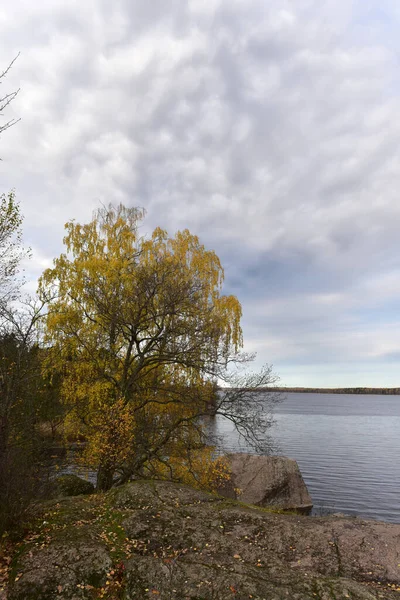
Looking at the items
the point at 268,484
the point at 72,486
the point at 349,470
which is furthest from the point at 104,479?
the point at 349,470

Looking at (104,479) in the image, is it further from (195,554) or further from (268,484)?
(268,484)

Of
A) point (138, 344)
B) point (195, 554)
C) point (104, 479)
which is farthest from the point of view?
point (138, 344)

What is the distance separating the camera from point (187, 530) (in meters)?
8.45

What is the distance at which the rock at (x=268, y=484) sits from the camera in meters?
19.4

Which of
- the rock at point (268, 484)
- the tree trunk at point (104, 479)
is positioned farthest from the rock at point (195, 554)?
the rock at point (268, 484)

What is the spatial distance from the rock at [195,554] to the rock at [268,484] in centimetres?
1048

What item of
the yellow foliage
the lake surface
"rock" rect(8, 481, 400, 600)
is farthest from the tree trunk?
the lake surface

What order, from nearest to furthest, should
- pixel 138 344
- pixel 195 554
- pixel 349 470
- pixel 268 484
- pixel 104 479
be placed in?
pixel 195 554 → pixel 104 479 → pixel 138 344 → pixel 268 484 → pixel 349 470

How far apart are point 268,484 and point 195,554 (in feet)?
43.4

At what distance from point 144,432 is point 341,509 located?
13.5m

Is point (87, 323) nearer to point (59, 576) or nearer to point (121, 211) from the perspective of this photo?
point (121, 211)

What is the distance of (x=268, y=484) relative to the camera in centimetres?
1958

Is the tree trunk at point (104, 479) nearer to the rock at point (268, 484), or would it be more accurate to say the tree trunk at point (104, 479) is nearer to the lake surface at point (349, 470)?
the lake surface at point (349, 470)

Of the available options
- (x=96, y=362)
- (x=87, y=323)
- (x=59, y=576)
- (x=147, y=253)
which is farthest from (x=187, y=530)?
(x=147, y=253)
